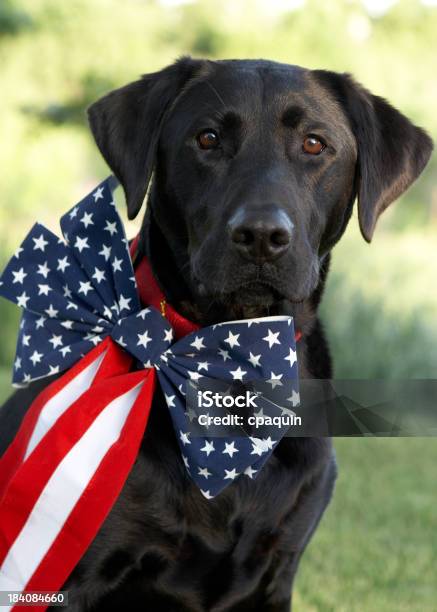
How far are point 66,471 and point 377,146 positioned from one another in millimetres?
1234

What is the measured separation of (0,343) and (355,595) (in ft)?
22.4

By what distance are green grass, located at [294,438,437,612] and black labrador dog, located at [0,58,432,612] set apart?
1.03m

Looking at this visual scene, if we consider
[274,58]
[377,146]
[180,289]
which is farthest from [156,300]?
[274,58]

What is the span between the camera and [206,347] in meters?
2.52

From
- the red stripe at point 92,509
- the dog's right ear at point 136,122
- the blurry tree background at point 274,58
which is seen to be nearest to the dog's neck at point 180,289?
the dog's right ear at point 136,122

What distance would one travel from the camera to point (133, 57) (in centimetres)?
1329

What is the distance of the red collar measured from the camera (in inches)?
102

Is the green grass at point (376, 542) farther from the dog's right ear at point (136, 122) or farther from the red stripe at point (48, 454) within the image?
the dog's right ear at point (136, 122)

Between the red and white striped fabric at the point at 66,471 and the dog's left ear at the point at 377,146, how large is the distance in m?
0.79

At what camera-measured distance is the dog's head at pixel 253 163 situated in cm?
232

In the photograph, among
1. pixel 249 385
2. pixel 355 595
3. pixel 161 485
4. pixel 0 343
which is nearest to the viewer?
pixel 161 485

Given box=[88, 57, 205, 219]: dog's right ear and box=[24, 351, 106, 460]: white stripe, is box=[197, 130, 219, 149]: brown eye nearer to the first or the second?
box=[88, 57, 205, 219]: dog's right ear

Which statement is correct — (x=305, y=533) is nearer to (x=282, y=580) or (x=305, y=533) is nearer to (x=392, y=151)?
(x=282, y=580)

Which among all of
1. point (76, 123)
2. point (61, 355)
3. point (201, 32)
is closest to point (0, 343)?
point (76, 123)
